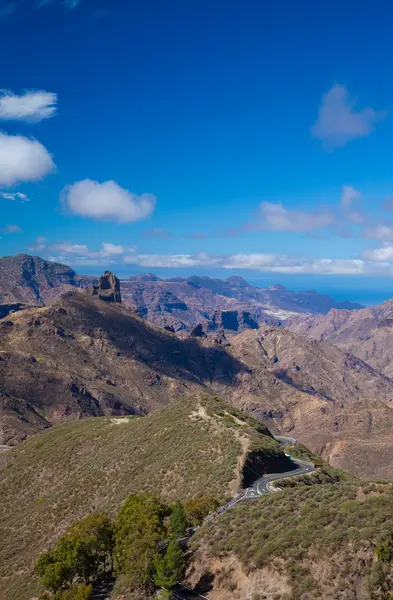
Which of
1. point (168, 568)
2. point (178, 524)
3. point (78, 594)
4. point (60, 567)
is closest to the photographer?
point (168, 568)

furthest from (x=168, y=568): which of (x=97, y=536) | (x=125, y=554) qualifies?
(x=97, y=536)

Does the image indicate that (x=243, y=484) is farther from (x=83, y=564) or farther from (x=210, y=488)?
(x=83, y=564)

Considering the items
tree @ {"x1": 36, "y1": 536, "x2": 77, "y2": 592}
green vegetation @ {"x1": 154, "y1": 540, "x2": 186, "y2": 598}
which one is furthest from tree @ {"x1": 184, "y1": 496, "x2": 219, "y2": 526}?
tree @ {"x1": 36, "y1": 536, "x2": 77, "y2": 592}

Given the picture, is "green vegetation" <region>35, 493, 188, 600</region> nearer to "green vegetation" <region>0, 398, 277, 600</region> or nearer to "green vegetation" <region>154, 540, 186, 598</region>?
"green vegetation" <region>154, 540, 186, 598</region>

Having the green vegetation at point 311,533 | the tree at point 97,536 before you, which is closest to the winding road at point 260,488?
the green vegetation at point 311,533

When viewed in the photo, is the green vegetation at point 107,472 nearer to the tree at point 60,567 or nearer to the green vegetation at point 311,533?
the tree at point 60,567

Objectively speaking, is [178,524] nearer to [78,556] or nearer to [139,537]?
[139,537]
